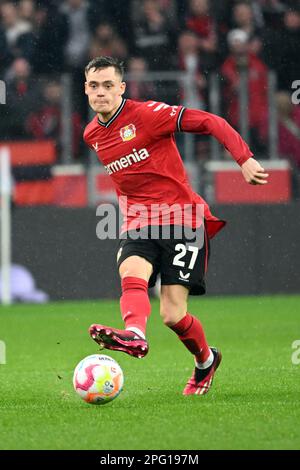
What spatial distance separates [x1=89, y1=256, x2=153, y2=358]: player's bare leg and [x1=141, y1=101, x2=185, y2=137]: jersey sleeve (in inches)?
29.5

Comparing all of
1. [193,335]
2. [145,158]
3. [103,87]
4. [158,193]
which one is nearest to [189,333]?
[193,335]

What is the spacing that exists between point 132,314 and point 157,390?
847 mm

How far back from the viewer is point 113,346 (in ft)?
18.6

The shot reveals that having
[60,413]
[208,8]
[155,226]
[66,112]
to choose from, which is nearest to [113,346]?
[60,413]

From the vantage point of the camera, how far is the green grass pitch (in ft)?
16.6

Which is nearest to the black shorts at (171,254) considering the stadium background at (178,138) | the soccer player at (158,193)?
the soccer player at (158,193)

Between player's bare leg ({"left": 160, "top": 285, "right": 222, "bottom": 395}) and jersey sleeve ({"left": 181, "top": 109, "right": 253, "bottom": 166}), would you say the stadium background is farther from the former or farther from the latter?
jersey sleeve ({"left": 181, "top": 109, "right": 253, "bottom": 166})

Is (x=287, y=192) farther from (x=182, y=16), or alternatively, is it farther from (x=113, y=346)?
(x=113, y=346)

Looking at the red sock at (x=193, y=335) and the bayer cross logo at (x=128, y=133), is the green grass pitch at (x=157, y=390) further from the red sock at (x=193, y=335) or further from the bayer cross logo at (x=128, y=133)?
the bayer cross logo at (x=128, y=133)

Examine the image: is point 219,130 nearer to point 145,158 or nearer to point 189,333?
point 145,158

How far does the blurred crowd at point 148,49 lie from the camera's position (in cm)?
1285

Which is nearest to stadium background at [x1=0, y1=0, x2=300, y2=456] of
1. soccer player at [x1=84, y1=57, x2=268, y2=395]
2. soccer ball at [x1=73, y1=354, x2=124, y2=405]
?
soccer player at [x1=84, y1=57, x2=268, y2=395]

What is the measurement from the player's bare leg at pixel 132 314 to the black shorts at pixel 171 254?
8 centimetres

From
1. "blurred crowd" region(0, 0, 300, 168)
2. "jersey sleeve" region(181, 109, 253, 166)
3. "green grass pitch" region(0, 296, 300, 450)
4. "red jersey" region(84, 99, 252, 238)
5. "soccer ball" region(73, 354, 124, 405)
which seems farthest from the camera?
"blurred crowd" region(0, 0, 300, 168)
